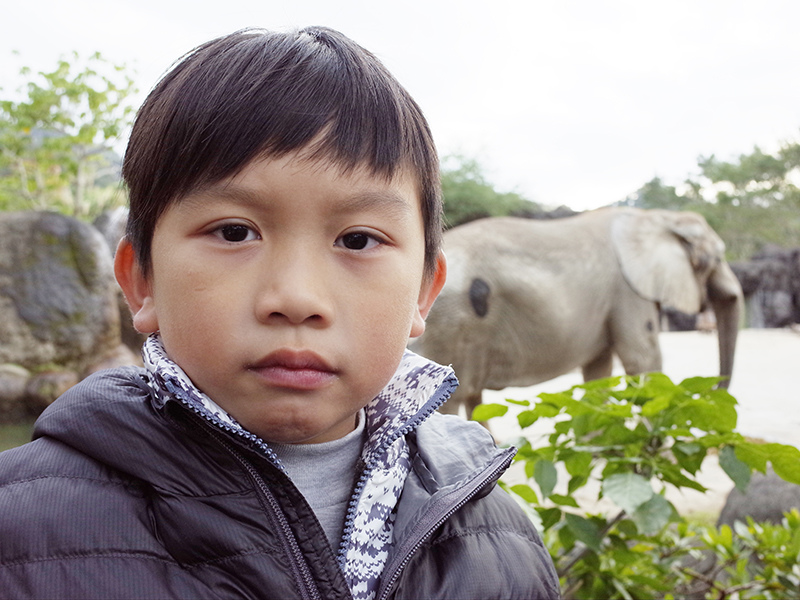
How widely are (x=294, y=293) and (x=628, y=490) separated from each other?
831 millimetres

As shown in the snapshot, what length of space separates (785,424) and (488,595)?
794 centimetres

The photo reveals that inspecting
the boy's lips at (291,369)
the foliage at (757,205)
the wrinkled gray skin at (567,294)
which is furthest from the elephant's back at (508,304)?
the foliage at (757,205)

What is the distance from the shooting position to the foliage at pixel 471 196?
73.4 ft

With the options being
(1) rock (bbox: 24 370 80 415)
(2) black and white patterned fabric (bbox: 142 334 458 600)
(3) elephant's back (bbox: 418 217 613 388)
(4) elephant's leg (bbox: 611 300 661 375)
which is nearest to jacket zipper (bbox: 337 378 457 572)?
(2) black and white patterned fabric (bbox: 142 334 458 600)

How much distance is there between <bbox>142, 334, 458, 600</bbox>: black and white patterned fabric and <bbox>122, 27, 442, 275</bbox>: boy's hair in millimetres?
198

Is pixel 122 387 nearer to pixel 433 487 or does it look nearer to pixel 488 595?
pixel 433 487

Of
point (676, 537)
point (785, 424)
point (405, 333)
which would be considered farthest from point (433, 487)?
point (785, 424)

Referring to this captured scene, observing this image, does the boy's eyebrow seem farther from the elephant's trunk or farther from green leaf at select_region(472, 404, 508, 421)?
the elephant's trunk

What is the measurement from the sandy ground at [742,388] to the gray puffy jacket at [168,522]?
1.50 meters

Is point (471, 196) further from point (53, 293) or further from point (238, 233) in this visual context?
point (238, 233)

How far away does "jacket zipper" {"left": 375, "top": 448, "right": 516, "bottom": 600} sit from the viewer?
35.6 inches

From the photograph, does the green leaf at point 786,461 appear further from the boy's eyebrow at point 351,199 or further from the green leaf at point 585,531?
the boy's eyebrow at point 351,199

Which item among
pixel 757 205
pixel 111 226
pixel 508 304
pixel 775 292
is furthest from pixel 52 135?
pixel 757 205

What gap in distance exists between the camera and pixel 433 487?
1051mm
